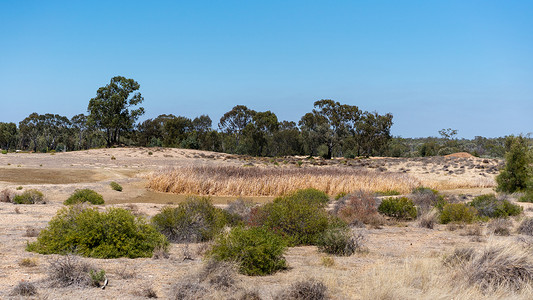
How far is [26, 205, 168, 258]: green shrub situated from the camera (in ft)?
27.6

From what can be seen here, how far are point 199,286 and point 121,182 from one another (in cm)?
2576

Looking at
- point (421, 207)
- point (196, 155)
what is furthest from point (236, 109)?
point (421, 207)

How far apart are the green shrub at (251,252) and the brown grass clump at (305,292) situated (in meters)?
1.62

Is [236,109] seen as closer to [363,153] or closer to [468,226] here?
[363,153]

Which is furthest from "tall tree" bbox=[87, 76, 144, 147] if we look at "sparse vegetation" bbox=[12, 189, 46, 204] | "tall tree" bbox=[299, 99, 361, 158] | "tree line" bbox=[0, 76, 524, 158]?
"sparse vegetation" bbox=[12, 189, 46, 204]

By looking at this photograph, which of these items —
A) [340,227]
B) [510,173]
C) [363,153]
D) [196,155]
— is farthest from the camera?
[363,153]

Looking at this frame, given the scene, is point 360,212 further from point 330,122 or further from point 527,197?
point 330,122

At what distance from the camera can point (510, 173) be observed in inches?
1000

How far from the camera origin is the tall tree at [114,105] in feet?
213

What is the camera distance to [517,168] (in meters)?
25.1

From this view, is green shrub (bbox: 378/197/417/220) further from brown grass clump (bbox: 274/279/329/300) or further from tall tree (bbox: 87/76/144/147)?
tall tree (bbox: 87/76/144/147)

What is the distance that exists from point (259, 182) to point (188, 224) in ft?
53.4

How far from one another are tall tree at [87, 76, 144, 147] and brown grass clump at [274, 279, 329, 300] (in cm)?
6382

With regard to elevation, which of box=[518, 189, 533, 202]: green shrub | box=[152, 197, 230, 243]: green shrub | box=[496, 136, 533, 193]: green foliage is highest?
box=[496, 136, 533, 193]: green foliage
